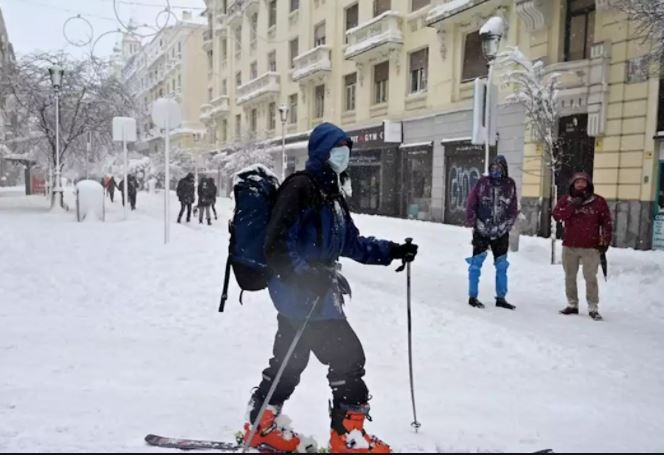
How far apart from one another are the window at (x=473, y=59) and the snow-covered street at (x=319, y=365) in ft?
33.3

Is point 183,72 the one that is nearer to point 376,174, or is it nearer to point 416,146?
point 376,174

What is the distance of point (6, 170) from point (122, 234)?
67.9 m

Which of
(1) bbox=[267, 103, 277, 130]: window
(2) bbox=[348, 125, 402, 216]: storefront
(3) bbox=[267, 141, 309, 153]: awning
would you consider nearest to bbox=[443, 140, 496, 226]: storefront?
(2) bbox=[348, 125, 402, 216]: storefront

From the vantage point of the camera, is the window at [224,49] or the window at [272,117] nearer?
the window at [272,117]

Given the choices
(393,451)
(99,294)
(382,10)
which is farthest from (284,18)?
(393,451)

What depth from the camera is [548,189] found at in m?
14.8

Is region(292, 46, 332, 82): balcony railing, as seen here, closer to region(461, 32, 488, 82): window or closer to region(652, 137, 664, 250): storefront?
region(461, 32, 488, 82): window

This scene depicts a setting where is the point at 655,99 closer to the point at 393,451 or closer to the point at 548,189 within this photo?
the point at 548,189

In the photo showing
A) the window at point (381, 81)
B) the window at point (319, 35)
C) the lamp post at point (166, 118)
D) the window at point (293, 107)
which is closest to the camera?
the lamp post at point (166, 118)

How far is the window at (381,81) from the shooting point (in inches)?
889

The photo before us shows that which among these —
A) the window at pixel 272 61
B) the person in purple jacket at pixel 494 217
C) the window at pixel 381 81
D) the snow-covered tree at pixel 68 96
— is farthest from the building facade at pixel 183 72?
the person in purple jacket at pixel 494 217

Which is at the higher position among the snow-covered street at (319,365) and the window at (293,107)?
the window at (293,107)

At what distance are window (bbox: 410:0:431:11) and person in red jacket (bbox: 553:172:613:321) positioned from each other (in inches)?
618

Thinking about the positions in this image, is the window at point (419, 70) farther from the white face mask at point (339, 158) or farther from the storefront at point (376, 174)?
the white face mask at point (339, 158)
